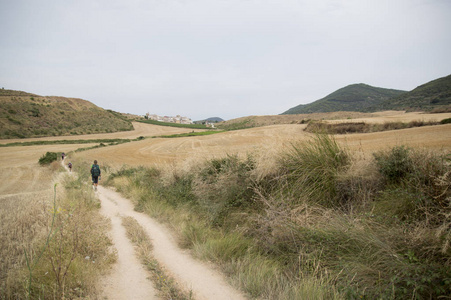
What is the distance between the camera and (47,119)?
68.2 metres

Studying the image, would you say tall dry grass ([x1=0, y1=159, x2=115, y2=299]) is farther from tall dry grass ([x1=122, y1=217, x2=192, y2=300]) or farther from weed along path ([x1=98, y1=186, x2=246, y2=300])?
tall dry grass ([x1=122, y1=217, x2=192, y2=300])

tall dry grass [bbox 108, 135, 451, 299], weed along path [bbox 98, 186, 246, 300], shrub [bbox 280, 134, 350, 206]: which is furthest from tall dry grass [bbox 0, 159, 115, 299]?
shrub [bbox 280, 134, 350, 206]

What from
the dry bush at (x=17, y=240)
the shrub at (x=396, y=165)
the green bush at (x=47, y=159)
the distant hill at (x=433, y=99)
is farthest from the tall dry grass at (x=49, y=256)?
the distant hill at (x=433, y=99)

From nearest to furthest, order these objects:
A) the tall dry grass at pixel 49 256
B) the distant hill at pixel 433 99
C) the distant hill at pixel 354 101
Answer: the tall dry grass at pixel 49 256 → the distant hill at pixel 433 99 → the distant hill at pixel 354 101

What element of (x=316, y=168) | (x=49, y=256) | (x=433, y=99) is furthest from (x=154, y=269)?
(x=433, y=99)

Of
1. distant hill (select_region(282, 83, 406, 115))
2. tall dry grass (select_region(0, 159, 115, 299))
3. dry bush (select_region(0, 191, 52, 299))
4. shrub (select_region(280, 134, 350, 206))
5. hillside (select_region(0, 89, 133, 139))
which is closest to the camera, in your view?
tall dry grass (select_region(0, 159, 115, 299))

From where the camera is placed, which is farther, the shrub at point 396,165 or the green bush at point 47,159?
the green bush at point 47,159

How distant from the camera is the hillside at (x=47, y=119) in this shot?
2263 inches

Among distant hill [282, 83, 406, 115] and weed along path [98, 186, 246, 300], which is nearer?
weed along path [98, 186, 246, 300]

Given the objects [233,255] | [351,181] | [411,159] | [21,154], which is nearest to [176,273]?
[233,255]

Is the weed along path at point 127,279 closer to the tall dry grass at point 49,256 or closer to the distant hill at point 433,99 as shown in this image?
the tall dry grass at point 49,256

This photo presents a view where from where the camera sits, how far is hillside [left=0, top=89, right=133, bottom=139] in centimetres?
5747

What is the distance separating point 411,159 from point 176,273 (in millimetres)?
5153

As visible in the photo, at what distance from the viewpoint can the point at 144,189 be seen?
11094 mm
